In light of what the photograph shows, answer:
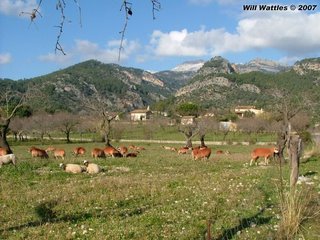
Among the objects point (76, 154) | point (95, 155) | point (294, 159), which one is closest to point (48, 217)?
point (294, 159)

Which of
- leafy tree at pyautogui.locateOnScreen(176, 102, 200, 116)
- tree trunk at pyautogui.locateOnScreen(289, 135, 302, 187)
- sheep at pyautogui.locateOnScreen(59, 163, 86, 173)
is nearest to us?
tree trunk at pyautogui.locateOnScreen(289, 135, 302, 187)

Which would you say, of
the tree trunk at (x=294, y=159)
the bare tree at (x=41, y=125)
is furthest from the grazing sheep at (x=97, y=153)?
the bare tree at (x=41, y=125)

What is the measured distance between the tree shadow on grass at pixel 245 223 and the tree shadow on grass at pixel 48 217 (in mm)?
3948

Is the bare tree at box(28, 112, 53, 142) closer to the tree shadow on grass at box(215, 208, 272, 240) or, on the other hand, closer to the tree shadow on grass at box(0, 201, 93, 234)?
the tree shadow on grass at box(0, 201, 93, 234)

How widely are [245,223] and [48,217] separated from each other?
5245 millimetres

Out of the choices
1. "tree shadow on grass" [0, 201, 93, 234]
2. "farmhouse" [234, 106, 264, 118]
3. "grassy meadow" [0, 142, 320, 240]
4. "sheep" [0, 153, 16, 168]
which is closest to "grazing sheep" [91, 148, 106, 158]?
"sheep" [0, 153, 16, 168]

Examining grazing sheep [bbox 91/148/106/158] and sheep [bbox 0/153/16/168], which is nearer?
sheep [bbox 0/153/16/168]

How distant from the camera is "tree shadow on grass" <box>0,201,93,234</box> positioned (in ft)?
35.5

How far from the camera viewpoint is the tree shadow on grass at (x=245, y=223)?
934 centimetres

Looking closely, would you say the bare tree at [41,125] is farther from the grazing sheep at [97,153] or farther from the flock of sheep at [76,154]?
the grazing sheep at [97,153]

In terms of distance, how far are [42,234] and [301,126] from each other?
3320 inches

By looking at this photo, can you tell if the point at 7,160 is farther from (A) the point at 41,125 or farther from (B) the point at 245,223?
(A) the point at 41,125

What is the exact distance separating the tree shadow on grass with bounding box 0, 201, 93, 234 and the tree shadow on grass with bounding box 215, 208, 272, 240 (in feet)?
13.0

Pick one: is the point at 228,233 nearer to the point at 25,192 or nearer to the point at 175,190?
the point at 175,190
